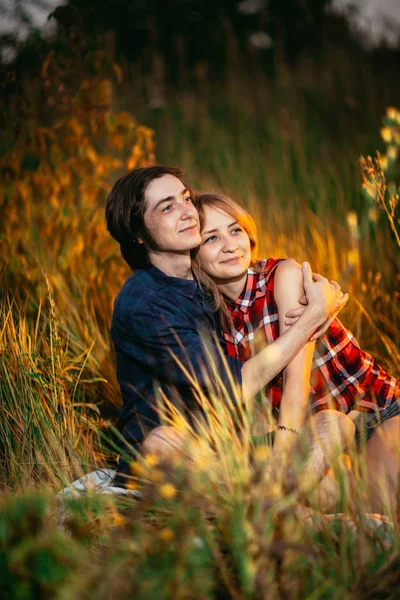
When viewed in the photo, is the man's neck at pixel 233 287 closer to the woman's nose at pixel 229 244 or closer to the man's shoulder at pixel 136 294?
the woman's nose at pixel 229 244

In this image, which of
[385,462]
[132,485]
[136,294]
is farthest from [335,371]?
[132,485]

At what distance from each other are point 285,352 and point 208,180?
3.06 meters

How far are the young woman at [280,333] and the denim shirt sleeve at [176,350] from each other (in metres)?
0.23

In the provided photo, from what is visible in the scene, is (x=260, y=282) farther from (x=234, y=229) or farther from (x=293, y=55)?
(x=293, y=55)

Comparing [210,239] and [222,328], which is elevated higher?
[210,239]

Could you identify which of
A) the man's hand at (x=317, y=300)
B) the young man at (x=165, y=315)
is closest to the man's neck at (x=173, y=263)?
the young man at (x=165, y=315)

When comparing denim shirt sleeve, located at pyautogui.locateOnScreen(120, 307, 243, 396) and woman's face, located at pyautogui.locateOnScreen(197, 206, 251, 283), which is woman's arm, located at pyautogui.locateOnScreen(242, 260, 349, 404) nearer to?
denim shirt sleeve, located at pyautogui.locateOnScreen(120, 307, 243, 396)

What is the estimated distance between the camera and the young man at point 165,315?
2.23 metres

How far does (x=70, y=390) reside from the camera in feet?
9.32

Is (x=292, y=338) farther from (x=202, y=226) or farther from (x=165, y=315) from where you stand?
(x=202, y=226)

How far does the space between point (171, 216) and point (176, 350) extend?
586 mm

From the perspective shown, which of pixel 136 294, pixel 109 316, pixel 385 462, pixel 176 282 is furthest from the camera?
pixel 109 316

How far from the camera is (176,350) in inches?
89.6


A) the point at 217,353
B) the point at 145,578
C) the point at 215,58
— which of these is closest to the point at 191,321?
the point at 217,353
